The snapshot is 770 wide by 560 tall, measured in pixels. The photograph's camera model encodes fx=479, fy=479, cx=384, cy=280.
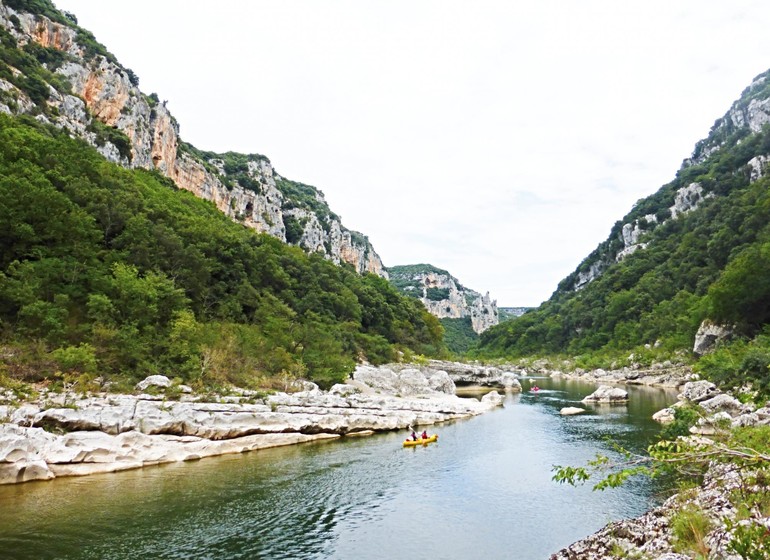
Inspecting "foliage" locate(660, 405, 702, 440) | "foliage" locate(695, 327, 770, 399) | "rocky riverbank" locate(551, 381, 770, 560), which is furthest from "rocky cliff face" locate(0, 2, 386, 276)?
"foliage" locate(695, 327, 770, 399)

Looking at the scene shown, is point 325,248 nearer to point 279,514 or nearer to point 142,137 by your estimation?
point 142,137

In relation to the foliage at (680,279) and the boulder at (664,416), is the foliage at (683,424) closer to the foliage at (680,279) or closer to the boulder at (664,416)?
the boulder at (664,416)

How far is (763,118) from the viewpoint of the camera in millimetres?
101750

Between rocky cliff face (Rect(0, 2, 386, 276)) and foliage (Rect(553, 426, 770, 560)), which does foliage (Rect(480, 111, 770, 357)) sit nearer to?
foliage (Rect(553, 426, 770, 560))

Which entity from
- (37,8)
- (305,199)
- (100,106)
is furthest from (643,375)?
(305,199)

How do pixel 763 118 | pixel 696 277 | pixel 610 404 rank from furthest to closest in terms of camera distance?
1. pixel 763 118
2. pixel 696 277
3. pixel 610 404

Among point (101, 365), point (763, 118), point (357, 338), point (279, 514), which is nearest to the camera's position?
point (279, 514)

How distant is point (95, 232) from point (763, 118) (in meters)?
126

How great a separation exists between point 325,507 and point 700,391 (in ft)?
91.6

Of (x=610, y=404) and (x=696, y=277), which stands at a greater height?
(x=696, y=277)

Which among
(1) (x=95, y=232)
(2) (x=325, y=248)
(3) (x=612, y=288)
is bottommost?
(1) (x=95, y=232)

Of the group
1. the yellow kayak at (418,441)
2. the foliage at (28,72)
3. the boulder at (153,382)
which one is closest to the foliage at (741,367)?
the yellow kayak at (418,441)

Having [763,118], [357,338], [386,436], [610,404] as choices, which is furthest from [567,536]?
[763,118]

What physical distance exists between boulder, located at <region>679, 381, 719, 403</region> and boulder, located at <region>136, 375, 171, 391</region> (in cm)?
3099
